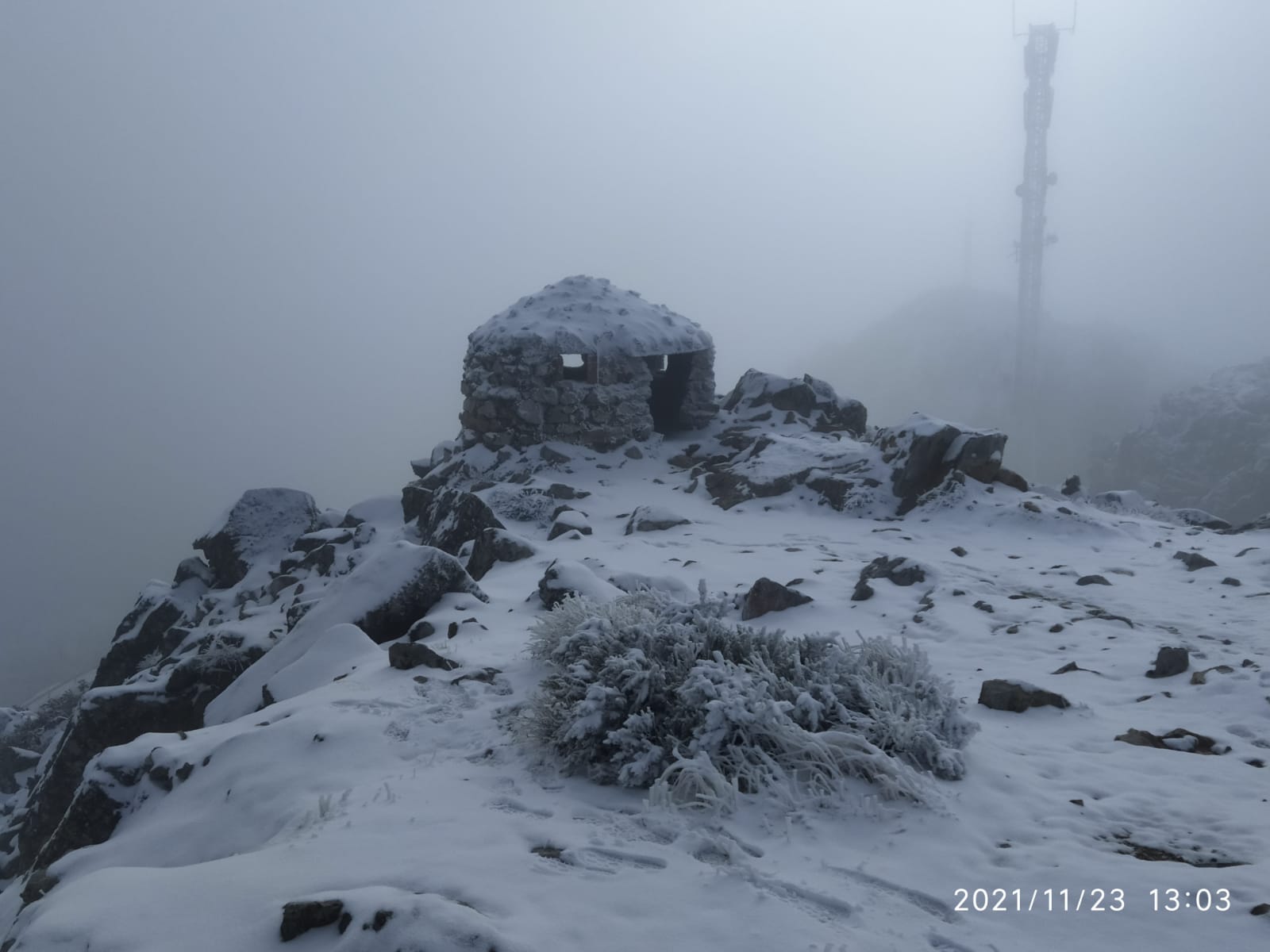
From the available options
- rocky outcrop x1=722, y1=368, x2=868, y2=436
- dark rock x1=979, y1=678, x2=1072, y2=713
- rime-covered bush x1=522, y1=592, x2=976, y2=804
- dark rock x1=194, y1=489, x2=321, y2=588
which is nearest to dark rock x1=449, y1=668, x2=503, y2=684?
rime-covered bush x1=522, y1=592, x2=976, y2=804

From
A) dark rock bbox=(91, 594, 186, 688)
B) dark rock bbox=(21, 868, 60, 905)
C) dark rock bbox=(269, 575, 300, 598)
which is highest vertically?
dark rock bbox=(21, 868, 60, 905)

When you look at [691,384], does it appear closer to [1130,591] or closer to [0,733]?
[1130,591]

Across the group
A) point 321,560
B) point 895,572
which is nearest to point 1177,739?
point 895,572

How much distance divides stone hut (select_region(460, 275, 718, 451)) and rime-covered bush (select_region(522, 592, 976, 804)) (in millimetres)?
10159

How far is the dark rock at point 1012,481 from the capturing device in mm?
11492

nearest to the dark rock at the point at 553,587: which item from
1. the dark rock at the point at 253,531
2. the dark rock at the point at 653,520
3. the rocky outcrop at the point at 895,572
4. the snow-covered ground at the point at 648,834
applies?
the snow-covered ground at the point at 648,834

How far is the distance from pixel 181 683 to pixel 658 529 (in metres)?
5.53

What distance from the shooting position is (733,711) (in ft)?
11.8

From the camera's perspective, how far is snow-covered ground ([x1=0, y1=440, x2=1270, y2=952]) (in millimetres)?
2523

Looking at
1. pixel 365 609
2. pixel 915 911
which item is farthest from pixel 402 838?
pixel 365 609

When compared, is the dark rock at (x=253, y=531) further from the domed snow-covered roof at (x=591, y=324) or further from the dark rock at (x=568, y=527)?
the dark rock at (x=568, y=527)

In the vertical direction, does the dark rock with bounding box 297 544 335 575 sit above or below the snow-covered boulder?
below

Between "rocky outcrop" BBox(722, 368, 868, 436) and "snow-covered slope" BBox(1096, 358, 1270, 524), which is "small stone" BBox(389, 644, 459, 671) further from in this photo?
"snow-covered slope" BBox(1096, 358, 1270, 524)

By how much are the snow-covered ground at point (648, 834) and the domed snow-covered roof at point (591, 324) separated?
866 cm
